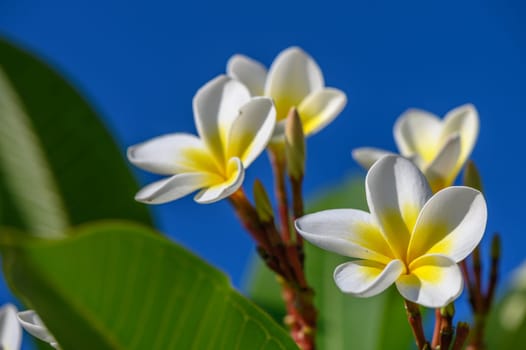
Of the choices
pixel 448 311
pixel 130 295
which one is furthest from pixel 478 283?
pixel 130 295

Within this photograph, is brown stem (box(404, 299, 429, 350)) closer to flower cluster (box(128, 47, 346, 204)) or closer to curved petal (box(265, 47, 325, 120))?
flower cluster (box(128, 47, 346, 204))

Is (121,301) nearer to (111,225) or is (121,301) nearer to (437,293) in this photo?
(111,225)

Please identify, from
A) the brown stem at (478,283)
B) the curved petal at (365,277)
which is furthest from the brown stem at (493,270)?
the curved petal at (365,277)

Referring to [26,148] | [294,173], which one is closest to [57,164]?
[26,148]

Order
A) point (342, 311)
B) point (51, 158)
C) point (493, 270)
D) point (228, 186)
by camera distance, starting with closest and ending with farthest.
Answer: point (228, 186) < point (493, 270) < point (51, 158) < point (342, 311)

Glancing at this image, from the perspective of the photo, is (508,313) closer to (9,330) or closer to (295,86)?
(295,86)

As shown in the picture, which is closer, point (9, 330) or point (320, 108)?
point (9, 330)

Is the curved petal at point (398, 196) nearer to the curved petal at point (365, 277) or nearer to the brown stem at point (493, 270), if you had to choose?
the curved petal at point (365, 277)
